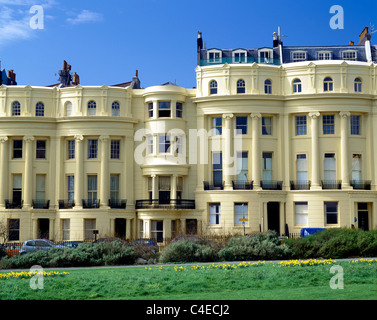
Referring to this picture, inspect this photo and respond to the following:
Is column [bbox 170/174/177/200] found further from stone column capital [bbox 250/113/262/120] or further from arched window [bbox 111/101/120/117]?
stone column capital [bbox 250/113/262/120]

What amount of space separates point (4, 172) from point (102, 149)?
9450mm

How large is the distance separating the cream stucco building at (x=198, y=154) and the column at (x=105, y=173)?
0.09m

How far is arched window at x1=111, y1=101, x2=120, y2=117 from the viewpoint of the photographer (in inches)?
2346

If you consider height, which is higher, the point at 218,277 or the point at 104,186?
the point at 104,186

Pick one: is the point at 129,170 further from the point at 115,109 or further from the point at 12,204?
the point at 12,204

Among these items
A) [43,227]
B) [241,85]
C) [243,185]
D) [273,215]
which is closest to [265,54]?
[241,85]

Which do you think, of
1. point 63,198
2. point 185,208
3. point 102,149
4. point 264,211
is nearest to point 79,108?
point 102,149

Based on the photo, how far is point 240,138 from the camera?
5738cm

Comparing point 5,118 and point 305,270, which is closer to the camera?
point 305,270

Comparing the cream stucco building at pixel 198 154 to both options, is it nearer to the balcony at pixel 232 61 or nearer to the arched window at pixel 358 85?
the arched window at pixel 358 85

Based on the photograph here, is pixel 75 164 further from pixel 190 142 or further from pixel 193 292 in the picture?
pixel 193 292

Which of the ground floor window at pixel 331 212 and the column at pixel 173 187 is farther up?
the column at pixel 173 187

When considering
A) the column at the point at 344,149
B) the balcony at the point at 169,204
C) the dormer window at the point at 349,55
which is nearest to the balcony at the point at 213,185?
the balcony at the point at 169,204

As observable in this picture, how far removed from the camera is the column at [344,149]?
183 feet
